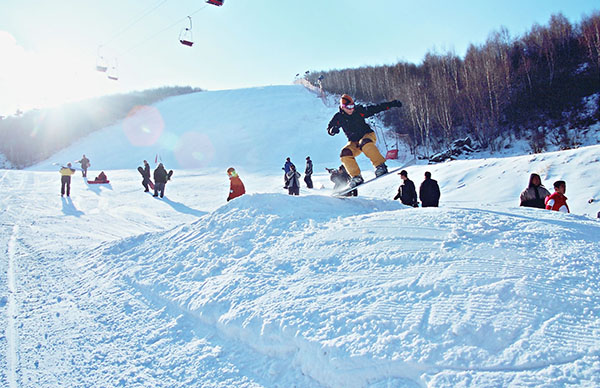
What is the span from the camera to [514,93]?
30.2 metres

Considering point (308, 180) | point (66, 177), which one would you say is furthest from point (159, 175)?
point (308, 180)

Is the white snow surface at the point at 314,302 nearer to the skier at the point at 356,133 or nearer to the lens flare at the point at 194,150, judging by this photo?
the skier at the point at 356,133

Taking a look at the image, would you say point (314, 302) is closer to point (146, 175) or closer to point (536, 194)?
point (536, 194)

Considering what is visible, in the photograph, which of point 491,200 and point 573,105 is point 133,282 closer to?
point 491,200

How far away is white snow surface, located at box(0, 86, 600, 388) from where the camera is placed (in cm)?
204

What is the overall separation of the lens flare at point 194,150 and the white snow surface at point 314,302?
22056 mm

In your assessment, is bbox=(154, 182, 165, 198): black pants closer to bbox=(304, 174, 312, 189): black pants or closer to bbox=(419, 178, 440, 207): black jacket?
bbox=(304, 174, 312, 189): black pants

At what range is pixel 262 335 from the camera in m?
2.53

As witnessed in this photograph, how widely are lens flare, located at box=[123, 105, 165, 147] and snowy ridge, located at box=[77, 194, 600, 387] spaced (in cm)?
3373

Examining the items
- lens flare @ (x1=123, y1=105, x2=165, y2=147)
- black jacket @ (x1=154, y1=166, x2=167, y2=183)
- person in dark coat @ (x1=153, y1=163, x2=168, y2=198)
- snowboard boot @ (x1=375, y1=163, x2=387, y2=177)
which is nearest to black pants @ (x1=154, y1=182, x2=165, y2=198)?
person in dark coat @ (x1=153, y1=163, x2=168, y2=198)

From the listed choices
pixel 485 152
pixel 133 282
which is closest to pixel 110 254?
pixel 133 282

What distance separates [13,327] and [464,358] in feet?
13.2

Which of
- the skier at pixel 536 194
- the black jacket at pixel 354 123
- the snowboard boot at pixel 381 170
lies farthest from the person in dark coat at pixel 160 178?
the skier at pixel 536 194

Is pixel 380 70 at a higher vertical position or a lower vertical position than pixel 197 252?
higher
